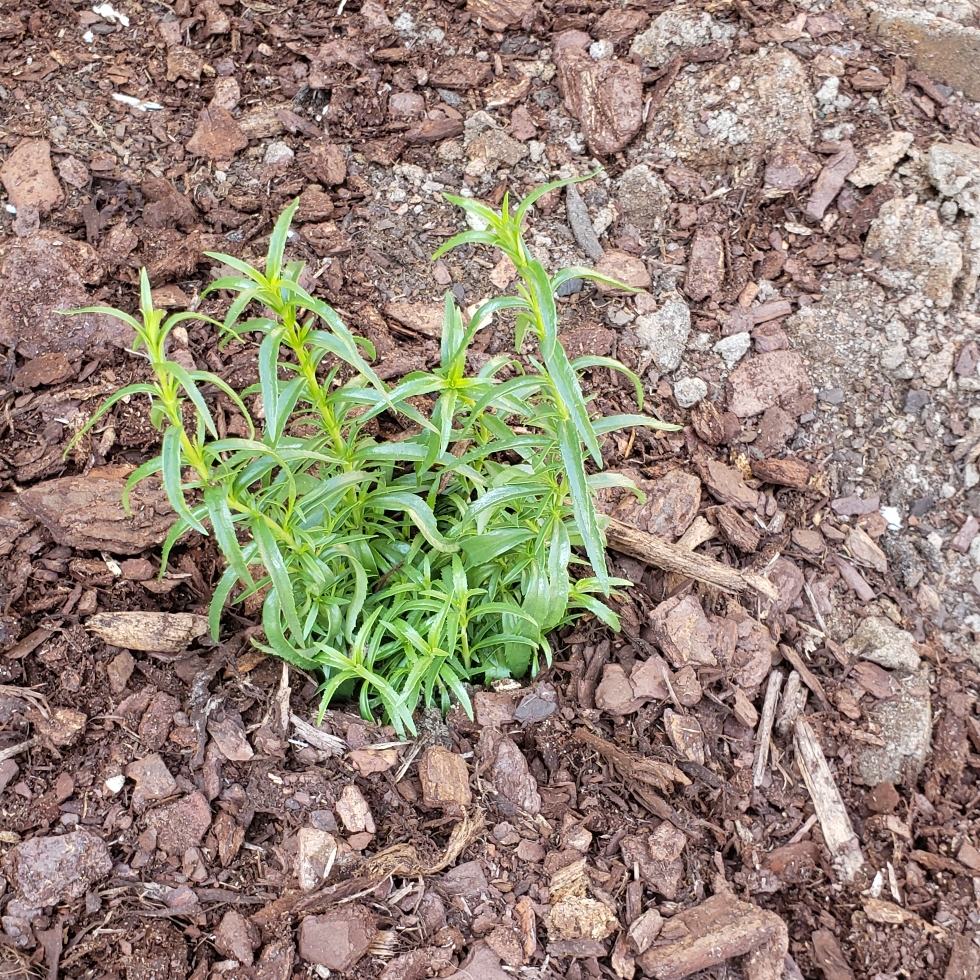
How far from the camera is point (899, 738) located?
3230 mm

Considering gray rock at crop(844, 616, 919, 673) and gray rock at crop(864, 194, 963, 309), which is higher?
gray rock at crop(864, 194, 963, 309)

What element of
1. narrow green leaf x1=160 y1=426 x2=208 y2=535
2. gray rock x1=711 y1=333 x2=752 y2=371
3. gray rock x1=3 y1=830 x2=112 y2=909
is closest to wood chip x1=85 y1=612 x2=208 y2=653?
gray rock x1=3 y1=830 x2=112 y2=909

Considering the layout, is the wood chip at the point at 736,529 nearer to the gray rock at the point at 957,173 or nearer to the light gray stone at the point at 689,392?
the light gray stone at the point at 689,392

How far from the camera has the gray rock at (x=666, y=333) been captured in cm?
388

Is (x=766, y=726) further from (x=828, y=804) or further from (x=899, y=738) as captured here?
(x=899, y=738)

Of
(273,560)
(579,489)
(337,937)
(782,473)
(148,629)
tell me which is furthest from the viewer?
(782,473)

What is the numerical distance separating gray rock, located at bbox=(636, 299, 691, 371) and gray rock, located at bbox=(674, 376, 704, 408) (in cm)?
11

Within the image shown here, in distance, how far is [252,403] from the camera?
360 cm

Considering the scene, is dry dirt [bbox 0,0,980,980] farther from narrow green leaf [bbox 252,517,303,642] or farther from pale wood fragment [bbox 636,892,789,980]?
narrow green leaf [bbox 252,517,303,642]

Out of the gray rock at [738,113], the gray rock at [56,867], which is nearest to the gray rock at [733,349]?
the gray rock at [738,113]

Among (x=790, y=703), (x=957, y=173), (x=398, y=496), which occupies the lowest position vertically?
(x=790, y=703)

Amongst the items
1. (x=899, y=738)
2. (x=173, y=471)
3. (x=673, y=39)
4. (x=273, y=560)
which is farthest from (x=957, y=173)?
(x=173, y=471)

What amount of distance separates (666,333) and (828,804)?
6.62ft

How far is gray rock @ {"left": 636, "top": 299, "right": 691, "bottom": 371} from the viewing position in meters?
3.88
